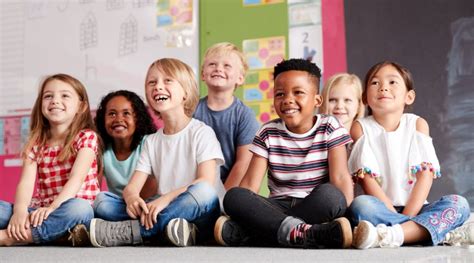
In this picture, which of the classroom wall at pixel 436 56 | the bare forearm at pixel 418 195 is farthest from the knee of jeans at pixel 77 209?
the classroom wall at pixel 436 56

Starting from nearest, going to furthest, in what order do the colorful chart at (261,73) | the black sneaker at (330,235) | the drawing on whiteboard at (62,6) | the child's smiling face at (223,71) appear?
the black sneaker at (330,235)
the child's smiling face at (223,71)
the colorful chart at (261,73)
the drawing on whiteboard at (62,6)

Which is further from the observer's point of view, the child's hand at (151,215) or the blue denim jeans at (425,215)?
the child's hand at (151,215)

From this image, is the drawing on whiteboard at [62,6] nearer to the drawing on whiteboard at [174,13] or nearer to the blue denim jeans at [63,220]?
the drawing on whiteboard at [174,13]

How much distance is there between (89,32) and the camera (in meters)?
3.24

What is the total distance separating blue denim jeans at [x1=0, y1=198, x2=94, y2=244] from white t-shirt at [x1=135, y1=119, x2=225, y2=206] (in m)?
0.25

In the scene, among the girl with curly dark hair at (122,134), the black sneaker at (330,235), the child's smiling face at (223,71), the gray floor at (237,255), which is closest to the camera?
the gray floor at (237,255)

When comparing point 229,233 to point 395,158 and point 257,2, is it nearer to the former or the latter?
point 395,158

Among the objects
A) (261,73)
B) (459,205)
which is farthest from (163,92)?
(261,73)

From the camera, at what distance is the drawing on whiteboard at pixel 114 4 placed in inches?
126

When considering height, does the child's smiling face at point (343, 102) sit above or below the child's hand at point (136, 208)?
above

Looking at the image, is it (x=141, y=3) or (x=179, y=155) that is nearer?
(x=179, y=155)

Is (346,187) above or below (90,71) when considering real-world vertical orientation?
below

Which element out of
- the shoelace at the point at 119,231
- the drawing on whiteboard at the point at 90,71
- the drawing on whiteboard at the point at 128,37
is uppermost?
the drawing on whiteboard at the point at 128,37

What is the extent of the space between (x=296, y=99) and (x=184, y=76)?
1.32 ft
